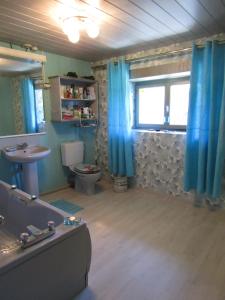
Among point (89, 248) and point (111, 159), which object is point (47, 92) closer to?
point (111, 159)

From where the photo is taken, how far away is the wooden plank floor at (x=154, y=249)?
1.60 m

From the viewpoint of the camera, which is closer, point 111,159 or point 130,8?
point 130,8

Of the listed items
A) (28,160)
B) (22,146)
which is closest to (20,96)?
(22,146)

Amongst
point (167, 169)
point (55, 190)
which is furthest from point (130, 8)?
point (55, 190)

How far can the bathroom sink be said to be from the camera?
259 centimetres

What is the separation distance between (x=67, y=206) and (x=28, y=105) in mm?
1500

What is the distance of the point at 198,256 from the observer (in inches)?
76.9

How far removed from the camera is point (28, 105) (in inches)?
119

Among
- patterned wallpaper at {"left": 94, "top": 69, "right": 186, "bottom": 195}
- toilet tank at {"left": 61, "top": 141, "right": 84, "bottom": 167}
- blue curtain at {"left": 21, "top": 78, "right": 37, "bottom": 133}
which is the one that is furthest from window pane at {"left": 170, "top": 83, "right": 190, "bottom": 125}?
blue curtain at {"left": 21, "top": 78, "right": 37, "bottom": 133}

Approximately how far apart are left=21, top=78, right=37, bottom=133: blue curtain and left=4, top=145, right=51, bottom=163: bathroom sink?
11.5 inches

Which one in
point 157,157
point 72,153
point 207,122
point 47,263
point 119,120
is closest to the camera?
point 47,263

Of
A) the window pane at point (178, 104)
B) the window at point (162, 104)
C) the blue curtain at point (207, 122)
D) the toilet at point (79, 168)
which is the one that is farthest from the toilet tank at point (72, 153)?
the blue curtain at point (207, 122)

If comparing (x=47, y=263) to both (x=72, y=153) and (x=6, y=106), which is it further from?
(x=72, y=153)

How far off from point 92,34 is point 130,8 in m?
0.40
